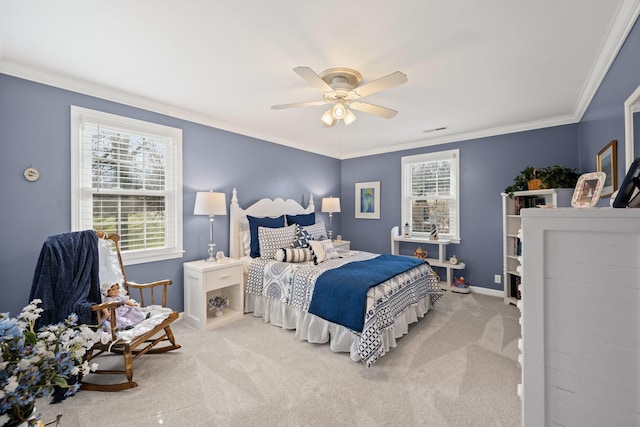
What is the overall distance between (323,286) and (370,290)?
48 centimetres

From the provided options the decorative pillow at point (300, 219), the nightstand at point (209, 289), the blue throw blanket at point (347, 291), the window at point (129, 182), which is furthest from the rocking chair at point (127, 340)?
the decorative pillow at point (300, 219)

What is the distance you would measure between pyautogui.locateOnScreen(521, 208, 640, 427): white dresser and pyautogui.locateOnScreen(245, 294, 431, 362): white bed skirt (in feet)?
4.93

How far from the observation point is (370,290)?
2467mm

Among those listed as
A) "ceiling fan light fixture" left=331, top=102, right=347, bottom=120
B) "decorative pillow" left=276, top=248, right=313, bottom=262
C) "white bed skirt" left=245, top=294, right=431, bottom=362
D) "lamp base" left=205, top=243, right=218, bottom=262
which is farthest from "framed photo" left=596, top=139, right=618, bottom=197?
"lamp base" left=205, top=243, right=218, bottom=262

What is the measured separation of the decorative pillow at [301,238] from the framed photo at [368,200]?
200 centimetres

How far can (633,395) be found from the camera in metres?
0.90

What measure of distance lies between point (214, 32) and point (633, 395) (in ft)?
8.85

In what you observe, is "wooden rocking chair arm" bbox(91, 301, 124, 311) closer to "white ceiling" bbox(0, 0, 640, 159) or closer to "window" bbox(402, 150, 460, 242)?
"white ceiling" bbox(0, 0, 640, 159)

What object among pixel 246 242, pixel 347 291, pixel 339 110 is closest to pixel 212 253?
pixel 246 242

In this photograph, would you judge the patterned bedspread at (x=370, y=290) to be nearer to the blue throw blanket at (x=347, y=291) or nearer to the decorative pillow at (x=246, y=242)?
the blue throw blanket at (x=347, y=291)

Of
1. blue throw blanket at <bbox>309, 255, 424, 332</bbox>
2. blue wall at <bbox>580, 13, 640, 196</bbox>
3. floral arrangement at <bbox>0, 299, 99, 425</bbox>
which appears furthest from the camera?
blue throw blanket at <bbox>309, 255, 424, 332</bbox>

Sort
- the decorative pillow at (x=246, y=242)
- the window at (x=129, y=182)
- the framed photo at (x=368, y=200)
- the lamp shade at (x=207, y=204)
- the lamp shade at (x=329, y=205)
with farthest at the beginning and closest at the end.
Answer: the framed photo at (x=368, y=200) < the lamp shade at (x=329, y=205) < the decorative pillow at (x=246, y=242) < the lamp shade at (x=207, y=204) < the window at (x=129, y=182)

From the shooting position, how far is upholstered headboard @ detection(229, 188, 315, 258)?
12.6 ft

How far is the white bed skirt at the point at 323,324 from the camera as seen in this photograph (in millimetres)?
2551
